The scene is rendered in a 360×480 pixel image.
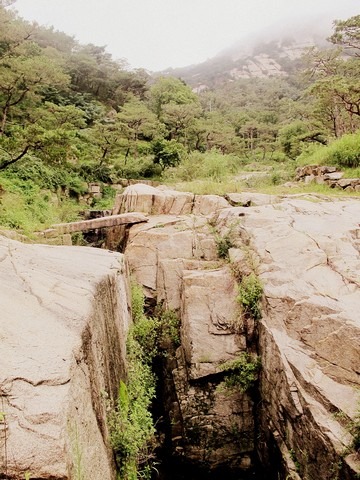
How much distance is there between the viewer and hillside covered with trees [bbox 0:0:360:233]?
38.4 feet

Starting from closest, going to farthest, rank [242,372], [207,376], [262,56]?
[242,372], [207,376], [262,56]

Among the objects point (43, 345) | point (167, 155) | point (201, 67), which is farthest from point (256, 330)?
point (201, 67)

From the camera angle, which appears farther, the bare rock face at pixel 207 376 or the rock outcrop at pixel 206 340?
the bare rock face at pixel 207 376

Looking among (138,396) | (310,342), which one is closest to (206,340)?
(138,396)

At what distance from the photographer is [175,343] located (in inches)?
251

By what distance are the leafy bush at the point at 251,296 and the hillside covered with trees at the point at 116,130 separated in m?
6.27

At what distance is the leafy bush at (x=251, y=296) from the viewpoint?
5.39 metres

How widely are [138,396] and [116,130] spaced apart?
16.7 metres

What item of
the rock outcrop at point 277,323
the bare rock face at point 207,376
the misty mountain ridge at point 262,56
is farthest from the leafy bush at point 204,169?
the misty mountain ridge at point 262,56

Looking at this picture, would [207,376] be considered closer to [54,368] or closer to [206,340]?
[206,340]

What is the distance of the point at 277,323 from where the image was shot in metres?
4.86

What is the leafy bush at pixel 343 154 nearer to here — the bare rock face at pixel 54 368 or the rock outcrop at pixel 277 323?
the rock outcrop at pixel 277 323

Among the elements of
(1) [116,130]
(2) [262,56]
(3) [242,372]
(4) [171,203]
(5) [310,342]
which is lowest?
(3) [242,372]

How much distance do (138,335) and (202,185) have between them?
5.28 metres
